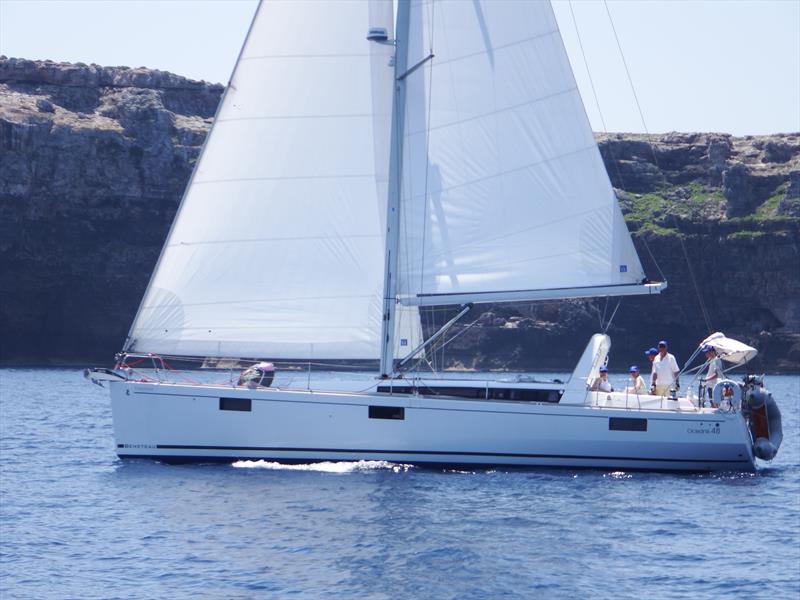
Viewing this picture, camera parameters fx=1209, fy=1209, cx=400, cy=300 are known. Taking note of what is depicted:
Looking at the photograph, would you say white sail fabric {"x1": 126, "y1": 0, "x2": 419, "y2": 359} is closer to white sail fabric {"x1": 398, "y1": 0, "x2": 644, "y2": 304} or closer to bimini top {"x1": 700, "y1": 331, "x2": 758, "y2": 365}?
white sail fabric {"x1": 398, "y1": 0, "x2": 644, "y2": 304}

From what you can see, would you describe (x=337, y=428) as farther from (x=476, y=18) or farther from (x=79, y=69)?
(x=79, y=69)

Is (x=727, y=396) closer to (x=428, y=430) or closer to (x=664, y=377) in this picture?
(x=664, y=377)

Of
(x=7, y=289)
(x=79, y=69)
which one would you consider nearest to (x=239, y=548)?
(x=7, y=289)

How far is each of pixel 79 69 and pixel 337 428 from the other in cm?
8436

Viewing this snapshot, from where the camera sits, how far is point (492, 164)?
25797 mm

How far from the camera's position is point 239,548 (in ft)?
Answer: 59.9

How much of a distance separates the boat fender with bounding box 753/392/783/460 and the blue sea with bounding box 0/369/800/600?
55cm

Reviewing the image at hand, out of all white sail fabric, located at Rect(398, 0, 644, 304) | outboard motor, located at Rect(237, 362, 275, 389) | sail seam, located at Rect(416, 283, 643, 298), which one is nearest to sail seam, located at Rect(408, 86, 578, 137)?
white sail fabric, located at Rect(398, 0, 644, 304)

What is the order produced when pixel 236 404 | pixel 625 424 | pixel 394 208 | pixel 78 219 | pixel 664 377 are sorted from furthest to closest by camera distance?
pixel 78 219, pixel 664 377, pixel 394 208, pixel 236 404, pixel 625 424

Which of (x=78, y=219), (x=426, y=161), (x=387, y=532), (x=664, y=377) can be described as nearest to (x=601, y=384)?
(x=664, y=377)

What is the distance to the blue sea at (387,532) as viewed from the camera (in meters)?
16.4

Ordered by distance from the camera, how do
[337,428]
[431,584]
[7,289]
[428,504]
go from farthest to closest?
[7,289] < [337,428] < [428,504] < [431,584]

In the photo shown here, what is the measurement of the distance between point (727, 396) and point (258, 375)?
9.97m

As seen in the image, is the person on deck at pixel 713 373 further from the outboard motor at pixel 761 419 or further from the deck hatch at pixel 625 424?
the deck hatch at pixel 625 424
